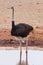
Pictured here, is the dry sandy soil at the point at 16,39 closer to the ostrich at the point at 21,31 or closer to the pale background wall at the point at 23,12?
the ostrich at the point at 21,31

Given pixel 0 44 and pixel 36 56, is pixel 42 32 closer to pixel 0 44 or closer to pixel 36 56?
pixel 0 44

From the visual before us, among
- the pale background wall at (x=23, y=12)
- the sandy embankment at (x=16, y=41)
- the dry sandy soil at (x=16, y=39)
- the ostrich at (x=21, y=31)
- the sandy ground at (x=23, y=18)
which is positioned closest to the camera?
the ostrich at (x=21, y=31)

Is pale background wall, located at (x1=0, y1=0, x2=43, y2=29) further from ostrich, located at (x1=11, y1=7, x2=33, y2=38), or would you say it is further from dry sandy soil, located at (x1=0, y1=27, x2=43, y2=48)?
ostrich, located at (x1=11, y1=7, x2=33, y2=38)

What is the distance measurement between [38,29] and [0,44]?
2.07 metres

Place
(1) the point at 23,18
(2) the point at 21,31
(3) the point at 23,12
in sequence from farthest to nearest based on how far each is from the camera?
1. (3) the point at 23,12
2. (1) the point at 23,18
3. (2) the point at 21,31

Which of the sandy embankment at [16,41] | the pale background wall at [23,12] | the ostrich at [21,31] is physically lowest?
the sandy embankment at [16,41]

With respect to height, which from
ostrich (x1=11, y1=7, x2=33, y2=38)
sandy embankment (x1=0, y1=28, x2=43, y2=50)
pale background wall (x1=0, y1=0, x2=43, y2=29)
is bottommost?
sandy embankment (x1=0, y1=28, x2=43, y2=50)

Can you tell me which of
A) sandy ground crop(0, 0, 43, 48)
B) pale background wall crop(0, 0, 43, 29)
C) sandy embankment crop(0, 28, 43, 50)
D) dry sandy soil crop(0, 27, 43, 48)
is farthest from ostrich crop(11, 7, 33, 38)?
pale background wall crop(0, 0, 43, 29)

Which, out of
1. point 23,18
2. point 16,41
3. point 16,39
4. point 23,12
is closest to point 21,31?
point 16,39

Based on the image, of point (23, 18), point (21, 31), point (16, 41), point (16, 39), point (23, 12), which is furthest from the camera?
point (23, 12)

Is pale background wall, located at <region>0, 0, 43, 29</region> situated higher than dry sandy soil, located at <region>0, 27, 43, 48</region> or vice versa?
pale background wall, located at <region>0, 0, 43, 29</region>

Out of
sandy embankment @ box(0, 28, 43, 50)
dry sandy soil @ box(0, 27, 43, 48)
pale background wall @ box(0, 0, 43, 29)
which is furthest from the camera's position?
pale background wall @ box(0, 0, 43, 29)

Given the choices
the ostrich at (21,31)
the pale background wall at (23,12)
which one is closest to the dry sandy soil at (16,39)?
the ostrich at (21,31)

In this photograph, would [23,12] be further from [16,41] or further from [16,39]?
[16,39]
